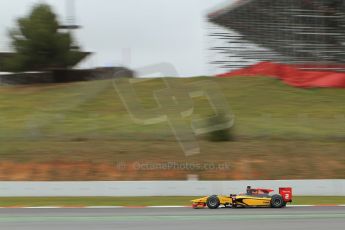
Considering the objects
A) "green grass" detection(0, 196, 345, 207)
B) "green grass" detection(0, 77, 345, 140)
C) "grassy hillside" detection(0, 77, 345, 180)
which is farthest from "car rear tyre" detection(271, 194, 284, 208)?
"green grass" detection(0, 77, 345, 140)

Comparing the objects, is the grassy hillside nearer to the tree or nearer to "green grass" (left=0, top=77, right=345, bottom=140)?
"green grass" (left=0, top=77, right=345, bottom=140)

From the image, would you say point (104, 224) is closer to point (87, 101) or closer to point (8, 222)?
point (8, 222)

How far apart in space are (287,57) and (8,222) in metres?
34.4

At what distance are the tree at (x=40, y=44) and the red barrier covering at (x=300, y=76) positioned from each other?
1561 cm

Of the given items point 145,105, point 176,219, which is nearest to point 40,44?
point 145,105

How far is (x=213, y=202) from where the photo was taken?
43.8 feet

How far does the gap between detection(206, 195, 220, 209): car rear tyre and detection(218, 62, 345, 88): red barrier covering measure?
26.9 metres

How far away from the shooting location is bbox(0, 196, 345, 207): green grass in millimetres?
16406

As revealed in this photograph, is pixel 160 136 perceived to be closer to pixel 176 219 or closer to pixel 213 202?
pixel 213 202

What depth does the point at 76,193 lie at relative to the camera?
19.8 m

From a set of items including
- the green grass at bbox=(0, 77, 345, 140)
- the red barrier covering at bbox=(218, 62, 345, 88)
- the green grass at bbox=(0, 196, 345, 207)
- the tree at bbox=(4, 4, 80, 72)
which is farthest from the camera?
the tree at bbox=(4, 4, 80, 72)

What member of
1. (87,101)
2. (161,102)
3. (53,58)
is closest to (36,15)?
(53,58)

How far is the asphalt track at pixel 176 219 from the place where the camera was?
10.1m

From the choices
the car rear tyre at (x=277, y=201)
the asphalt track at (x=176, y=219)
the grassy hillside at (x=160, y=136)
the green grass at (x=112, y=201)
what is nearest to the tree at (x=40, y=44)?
the grassy hillside at (x=160, y=136)
